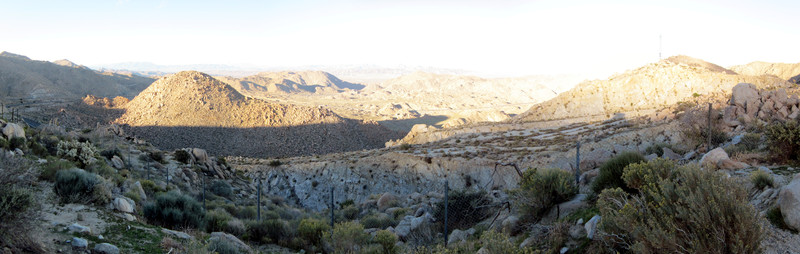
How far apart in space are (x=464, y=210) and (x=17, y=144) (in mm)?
14170

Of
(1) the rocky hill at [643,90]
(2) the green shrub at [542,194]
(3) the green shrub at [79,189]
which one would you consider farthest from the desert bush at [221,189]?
(1) the rocky hill at [643,90]

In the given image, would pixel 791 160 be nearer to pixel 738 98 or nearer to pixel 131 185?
pixel 738 98

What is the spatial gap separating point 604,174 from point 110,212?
397 inches

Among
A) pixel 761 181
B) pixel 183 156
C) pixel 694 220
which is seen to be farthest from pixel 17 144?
pixel 761 181

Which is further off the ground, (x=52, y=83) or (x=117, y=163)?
(x=52, y=83)

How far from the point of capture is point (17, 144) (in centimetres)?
1351

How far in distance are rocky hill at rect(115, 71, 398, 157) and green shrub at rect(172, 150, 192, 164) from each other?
15802 millimetres

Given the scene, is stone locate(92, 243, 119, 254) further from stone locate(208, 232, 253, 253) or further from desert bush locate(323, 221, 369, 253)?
desert bush locate(323, 221, 369, 253)

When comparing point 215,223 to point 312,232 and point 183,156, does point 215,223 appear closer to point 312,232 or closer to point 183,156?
point 312,232

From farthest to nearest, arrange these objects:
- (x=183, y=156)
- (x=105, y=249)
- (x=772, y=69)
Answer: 1. (x=772, y=69)
2. (x=183, y=156)
3. (x=105, y=249)

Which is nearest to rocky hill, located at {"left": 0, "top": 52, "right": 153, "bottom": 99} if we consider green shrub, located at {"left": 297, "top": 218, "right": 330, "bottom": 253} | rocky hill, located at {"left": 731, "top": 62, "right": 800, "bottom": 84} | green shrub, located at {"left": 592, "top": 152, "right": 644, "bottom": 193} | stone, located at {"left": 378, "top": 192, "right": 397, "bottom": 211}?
stone, located at {"left": 378, "top": 192, "right": 397, "bottom": 211}

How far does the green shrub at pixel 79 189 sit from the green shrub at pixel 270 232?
10.7 feet

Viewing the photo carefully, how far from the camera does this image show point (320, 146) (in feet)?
141

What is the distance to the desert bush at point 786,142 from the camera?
837 cm
